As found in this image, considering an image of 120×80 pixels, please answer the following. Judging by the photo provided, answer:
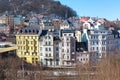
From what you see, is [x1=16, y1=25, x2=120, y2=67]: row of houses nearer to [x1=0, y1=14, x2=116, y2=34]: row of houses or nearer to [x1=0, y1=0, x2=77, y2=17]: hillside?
[x1=0, y1=14, x2=116, y2=34]: row of houses

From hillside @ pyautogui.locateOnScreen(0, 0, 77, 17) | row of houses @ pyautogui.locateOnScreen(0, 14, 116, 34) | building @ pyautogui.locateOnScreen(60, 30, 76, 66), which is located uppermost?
hillside @ pyautogui.locateOnScreen(0, 0, 77, 17)

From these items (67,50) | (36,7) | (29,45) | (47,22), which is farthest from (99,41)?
(36,7)

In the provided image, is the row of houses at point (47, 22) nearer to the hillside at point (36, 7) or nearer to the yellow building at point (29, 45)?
the hillside at point (36, 7)

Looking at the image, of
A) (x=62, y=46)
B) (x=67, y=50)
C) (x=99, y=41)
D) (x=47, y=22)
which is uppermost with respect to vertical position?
(x=47, y=22)

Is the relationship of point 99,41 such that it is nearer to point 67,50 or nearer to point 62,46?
point 67,50

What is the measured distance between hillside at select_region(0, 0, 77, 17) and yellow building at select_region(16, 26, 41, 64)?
23721 millimetres

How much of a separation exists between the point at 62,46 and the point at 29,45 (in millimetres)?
1644

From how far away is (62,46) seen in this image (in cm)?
1648

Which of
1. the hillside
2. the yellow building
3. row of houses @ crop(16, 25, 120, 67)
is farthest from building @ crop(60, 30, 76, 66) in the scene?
the hillside

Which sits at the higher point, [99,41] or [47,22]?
[47,22]

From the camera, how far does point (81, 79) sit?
9.22 metres

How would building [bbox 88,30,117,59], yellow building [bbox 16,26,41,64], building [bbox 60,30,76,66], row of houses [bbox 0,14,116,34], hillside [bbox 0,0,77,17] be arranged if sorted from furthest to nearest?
hillside [bbox 0,0,77,17] < row of houses [bbox 0,14,116,34] < building [bbox 88,30,117,59] < yellow building [bbox 16,26,41,64] < building [bbox 60,30,76,66]

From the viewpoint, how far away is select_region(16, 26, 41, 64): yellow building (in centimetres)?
1695

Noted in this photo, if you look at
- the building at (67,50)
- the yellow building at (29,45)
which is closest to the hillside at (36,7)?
the yellow building at (29,45)
